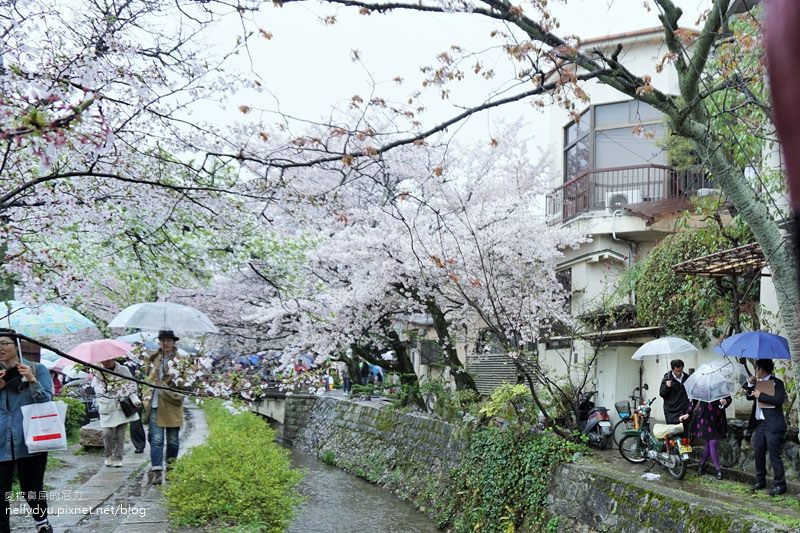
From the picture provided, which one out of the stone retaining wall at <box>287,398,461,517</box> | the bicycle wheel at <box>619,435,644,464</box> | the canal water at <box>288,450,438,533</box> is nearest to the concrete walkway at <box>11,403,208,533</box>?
the canal water at <box>288,450,438,533</box>

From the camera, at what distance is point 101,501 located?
27.3 ft

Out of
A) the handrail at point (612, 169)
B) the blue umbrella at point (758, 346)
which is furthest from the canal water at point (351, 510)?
the handrail at point (612, 169)

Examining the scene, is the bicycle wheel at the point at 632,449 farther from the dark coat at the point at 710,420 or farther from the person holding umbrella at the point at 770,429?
the person holding umbrella at the point at 770,429

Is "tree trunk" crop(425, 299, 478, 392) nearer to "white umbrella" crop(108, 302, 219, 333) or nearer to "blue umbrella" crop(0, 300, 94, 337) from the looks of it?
"white umbrella" crop(108, 302, 219, 333)

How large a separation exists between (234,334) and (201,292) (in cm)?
228

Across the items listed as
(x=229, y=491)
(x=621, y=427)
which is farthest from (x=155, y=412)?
(x=621, y=427)

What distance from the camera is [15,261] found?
6.72 m

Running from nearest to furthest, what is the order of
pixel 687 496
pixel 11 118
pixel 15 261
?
→ 1. pixel 11 118
2. pixel 15 261
3. pixel 687 496

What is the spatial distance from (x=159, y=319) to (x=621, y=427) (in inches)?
341

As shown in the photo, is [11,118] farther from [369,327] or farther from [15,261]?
[369,327]

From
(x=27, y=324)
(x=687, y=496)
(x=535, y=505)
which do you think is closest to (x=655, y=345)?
(x=535, y=505)

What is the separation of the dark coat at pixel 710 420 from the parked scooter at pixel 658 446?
241 millimetres

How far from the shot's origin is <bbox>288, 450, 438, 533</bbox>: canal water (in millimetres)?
12180

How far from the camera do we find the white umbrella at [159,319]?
1150 centimetres
